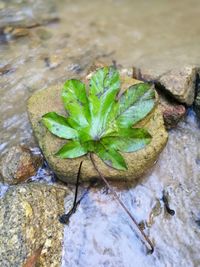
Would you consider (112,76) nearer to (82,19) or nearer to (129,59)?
(129,59)

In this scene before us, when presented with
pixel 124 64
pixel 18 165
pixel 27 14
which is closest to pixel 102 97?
pixel 18 165

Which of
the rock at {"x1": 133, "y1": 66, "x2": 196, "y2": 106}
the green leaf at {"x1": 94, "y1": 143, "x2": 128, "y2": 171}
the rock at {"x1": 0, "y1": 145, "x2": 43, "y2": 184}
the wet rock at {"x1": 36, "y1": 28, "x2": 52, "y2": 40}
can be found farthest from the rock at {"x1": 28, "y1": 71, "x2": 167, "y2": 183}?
the wet rock at {"x1": 36, "y1": 28, "x2": 52, "y2": 40}

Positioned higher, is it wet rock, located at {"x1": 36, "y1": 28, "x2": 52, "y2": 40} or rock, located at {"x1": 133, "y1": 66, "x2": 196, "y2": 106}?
rock, located at {"x1": 133, "y1": 66, "x2": 196, "y2": 106}

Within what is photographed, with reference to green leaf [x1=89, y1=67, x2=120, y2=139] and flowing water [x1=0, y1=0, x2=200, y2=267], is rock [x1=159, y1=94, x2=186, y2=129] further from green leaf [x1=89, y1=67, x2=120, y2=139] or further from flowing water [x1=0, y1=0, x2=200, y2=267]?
green leaf [x1=89, y1=67, x2=120, y2=139]

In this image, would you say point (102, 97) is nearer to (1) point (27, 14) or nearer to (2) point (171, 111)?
(2) point (171, 111)

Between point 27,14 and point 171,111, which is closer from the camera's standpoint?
point 171,111
